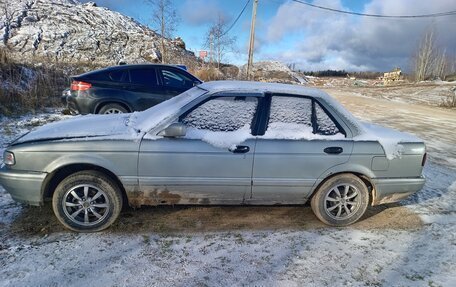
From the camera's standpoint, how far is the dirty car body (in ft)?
10.7

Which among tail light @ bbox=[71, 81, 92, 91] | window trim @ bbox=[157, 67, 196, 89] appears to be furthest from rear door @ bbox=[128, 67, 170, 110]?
tail light @ bbox=[71, 81, 92, 91]

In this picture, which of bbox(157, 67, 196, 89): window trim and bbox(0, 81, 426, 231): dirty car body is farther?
bbox(157, 67, 196, 89): window trim

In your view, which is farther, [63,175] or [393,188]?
[393,188]

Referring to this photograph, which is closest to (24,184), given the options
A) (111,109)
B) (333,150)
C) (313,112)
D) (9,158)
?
(9,158)

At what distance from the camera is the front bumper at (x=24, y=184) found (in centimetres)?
320

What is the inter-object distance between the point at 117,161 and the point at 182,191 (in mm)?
740

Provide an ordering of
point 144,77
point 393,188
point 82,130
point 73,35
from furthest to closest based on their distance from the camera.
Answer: point 73,35 < point 144,77 < point 393,188 < point 82,130

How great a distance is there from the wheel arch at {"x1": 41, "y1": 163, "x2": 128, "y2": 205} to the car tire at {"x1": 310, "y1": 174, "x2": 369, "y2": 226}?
222cm

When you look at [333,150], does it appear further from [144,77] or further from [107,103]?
[107,103]

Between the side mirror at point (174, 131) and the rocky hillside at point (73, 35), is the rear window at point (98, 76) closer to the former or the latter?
the side mirror at point (174, 131)

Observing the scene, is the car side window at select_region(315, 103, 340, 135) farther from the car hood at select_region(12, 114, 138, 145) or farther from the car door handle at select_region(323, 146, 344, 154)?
the car hood at select_region(12, 114, 138, 145)

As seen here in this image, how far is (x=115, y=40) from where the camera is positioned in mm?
25938

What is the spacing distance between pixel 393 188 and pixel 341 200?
2.07 feet

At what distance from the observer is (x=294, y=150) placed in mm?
3510
